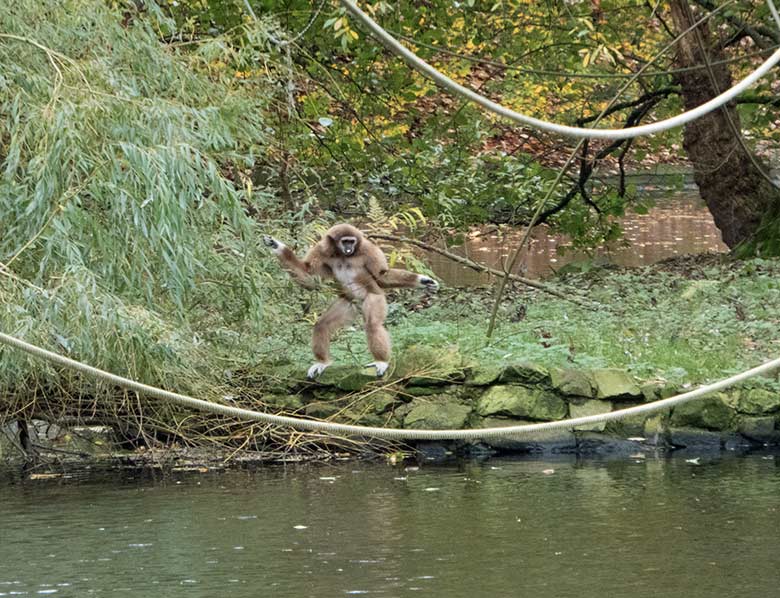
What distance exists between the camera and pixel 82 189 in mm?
9766

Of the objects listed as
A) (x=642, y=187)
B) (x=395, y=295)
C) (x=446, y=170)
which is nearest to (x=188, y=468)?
(x=395, y=295)

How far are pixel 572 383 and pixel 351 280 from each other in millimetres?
2059

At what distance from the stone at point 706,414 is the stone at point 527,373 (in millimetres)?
1094

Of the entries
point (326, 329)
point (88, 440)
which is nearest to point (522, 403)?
point (326, 329)

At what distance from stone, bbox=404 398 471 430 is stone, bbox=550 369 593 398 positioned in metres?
0.75

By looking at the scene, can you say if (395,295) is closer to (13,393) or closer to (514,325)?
(514,325)

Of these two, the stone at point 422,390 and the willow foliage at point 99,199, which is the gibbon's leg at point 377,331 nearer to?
the stone at point 422,390

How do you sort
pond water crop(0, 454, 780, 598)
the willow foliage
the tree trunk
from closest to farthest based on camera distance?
pond water crop(0, 454, 780, 598) < the willow foliage < the tree trunk

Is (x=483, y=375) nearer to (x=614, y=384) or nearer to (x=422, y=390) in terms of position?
(x=422, y=390)

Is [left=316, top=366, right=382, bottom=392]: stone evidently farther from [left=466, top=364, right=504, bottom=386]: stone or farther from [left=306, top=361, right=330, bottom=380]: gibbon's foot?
[left=466, top=364, right=504, bottom=386]: stone

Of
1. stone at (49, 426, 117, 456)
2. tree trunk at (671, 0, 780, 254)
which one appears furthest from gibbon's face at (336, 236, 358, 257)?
tree trunk at (671, 0, 780, 254)

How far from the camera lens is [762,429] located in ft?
35.8

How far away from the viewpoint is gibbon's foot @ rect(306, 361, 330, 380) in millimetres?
11531

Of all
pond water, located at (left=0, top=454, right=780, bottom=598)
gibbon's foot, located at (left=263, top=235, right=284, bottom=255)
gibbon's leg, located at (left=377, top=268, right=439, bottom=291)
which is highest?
gibbon's foot, located at (left=263, top=235, right=284, bottom=255)
